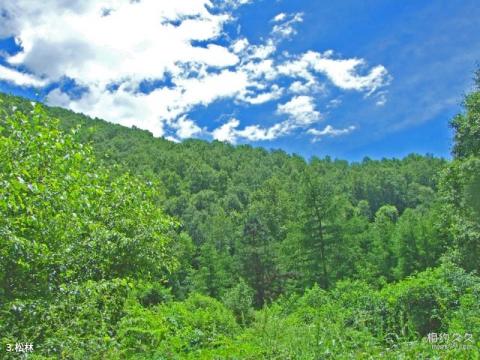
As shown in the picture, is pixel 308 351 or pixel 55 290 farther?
pixel 55 290

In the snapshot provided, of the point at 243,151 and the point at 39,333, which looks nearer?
the point at 39,333

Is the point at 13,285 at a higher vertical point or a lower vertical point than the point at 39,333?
higher

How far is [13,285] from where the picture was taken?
7332 mm

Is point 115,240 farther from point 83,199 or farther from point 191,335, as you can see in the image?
point 83,199

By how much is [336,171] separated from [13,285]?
139m

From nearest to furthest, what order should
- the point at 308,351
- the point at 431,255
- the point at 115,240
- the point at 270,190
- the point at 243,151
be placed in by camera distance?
1. the point at 308,351
2. the point at 115,240
3. the point at 431,255
4. the point at 270,190
5. the point at 243,151

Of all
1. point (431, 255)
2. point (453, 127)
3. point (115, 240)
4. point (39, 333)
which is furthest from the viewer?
point (431, 255)

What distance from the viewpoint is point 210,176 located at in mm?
135250

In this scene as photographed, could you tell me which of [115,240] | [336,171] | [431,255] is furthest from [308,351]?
[336,171]

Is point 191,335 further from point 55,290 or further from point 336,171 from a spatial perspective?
point 336,171

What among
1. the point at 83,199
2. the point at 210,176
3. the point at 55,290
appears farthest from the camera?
the point at 210,176

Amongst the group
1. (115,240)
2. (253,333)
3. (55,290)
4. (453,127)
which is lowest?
(253,333)

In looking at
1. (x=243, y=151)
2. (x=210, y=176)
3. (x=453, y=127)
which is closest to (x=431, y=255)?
(x=453, y=127)

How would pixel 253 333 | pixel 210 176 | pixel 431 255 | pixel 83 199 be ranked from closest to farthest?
pixel 83 199, pixel 253 333, pixel 431 255, pixel 210 176
